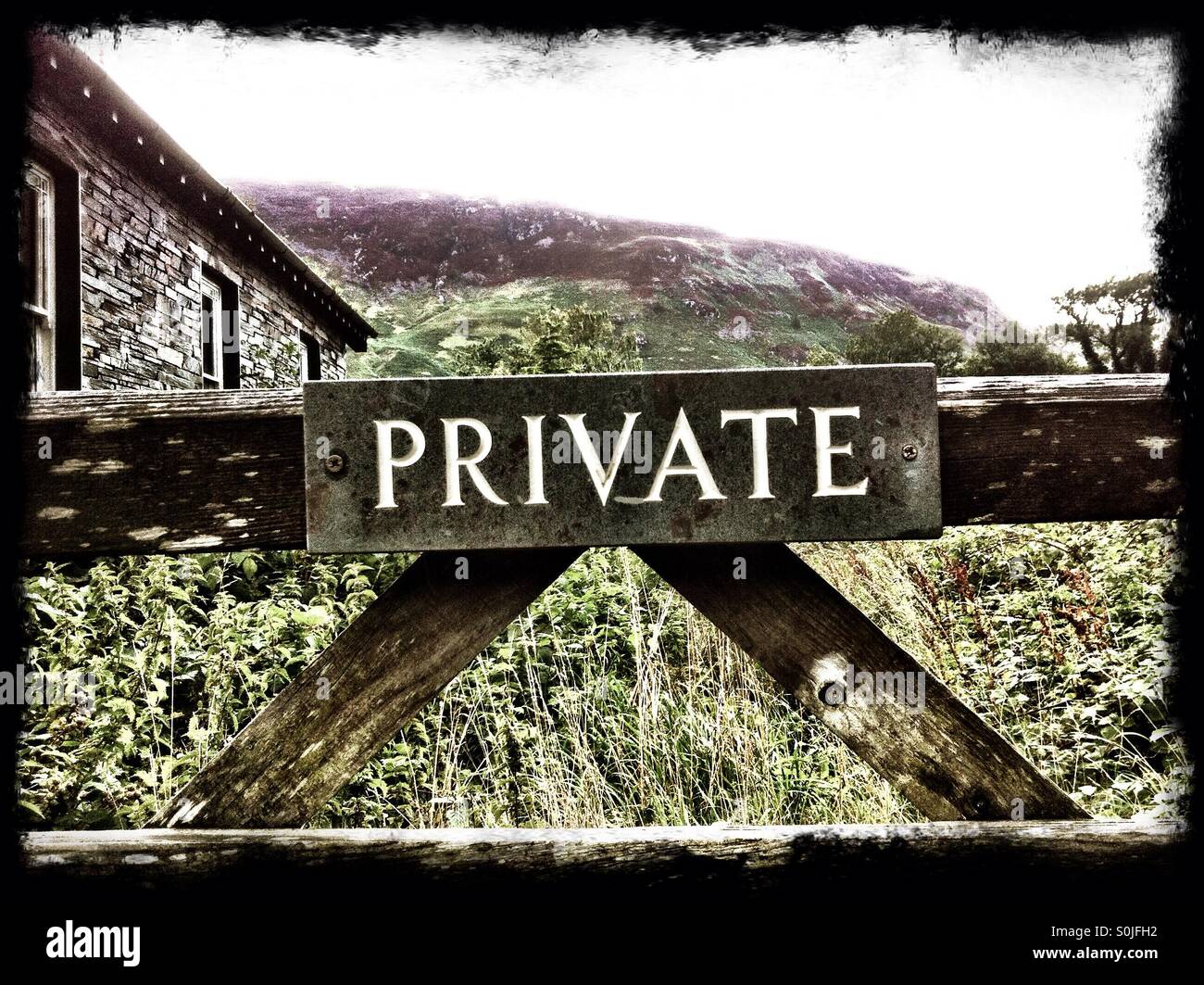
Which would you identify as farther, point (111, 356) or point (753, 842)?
point (111, 356)

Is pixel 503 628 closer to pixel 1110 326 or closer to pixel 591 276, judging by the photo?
pixel 1110 326

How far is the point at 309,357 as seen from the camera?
1375cm

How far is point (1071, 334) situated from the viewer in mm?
16922

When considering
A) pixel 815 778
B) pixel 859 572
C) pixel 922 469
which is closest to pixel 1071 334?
pixel 859 572

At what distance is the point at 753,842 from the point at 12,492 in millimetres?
1262

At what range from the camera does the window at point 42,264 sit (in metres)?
6.29

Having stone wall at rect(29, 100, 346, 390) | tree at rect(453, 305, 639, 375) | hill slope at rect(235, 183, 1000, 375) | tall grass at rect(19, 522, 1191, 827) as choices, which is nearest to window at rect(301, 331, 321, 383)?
stone wall at rect(29, 100, 346, 390)

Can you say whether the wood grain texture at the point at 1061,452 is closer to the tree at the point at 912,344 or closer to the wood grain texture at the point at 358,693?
the wood grain texture at the point at 358,693

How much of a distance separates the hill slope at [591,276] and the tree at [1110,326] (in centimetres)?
3885

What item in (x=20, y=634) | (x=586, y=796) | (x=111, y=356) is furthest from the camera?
(x=111, y=356)

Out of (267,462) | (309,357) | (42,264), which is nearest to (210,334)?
(42,264)

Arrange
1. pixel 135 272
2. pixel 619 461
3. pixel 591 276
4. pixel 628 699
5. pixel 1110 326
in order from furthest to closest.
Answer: pixel 591 276, pixel 1110 326, pixel 135 272, pixel 628 699, pixel 619 461

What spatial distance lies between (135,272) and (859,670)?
8.66m
